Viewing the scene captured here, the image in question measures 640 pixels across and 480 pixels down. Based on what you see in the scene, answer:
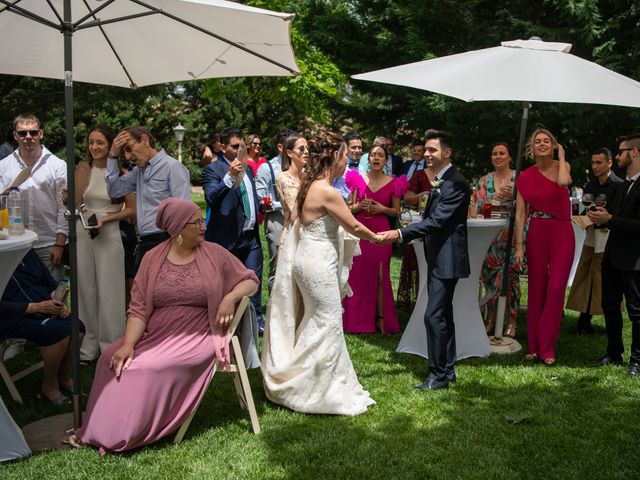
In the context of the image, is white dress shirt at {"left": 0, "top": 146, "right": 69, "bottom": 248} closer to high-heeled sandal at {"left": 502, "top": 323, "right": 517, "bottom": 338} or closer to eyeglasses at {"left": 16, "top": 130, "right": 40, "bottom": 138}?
eyeglasses at {"left": 16, "top": 130, "right": 40, "bottom": 138}

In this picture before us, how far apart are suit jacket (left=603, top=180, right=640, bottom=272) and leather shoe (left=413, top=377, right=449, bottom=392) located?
6.13 feet

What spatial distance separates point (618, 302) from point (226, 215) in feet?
12.5

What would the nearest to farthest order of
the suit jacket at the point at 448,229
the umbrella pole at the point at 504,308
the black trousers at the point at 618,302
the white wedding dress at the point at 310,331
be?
the white wedding dress at the point at 310,331, the suit jacket at the point at 448,229, the black trousers at the point at 618,302, the umbrella pole at the point at 504,308

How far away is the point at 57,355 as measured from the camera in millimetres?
5340

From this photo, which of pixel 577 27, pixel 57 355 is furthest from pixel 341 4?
pixel 57 355

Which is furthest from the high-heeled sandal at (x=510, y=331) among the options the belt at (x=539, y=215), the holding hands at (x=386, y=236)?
the holding hands at (x=386, y=236)

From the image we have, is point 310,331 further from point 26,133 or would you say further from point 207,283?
point 26,133

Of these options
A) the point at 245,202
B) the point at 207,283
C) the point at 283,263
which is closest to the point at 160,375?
the point at 207,283

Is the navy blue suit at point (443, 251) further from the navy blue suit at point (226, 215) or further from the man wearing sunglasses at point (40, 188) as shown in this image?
the man wearing sunglasses at point (40, 188)

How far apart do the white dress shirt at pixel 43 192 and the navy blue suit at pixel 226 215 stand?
1365 mm

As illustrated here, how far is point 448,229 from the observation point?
18.5 ft

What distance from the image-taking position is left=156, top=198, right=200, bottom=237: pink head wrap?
4738 mm

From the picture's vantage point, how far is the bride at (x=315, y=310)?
5.21 metres

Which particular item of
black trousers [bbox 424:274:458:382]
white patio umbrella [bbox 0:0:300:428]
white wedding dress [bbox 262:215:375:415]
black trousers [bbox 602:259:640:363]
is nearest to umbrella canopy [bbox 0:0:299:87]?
white patio umbrella [bbox 0:0:300:428]
